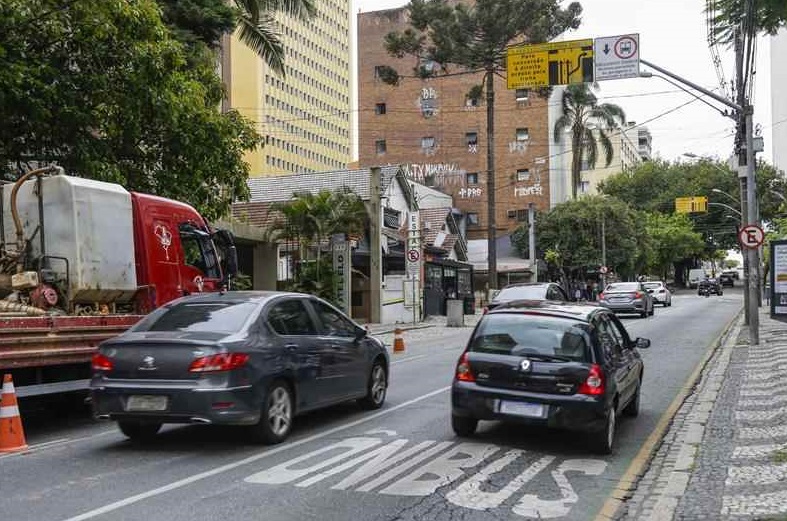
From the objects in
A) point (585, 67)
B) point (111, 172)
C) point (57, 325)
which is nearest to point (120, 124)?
point (111, 172)

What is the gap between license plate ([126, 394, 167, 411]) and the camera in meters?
7.63

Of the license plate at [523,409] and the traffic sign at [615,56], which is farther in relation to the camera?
the traffic sign at [615,56]

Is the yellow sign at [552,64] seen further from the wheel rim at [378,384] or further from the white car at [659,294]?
the white car at [659,294]

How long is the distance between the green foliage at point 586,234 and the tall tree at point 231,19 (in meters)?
38.5

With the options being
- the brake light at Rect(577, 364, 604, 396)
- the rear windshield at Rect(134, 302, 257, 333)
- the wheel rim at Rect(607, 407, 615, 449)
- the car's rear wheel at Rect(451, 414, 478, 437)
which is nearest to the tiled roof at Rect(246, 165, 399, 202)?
the rear windshield at Rect(134, 302, 257, 333)

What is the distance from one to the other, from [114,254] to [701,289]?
Result: 6058 cm

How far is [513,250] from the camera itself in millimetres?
61594

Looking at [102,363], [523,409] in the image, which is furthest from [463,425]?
[102,363]

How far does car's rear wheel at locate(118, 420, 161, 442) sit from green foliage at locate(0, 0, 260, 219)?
702 centimetres

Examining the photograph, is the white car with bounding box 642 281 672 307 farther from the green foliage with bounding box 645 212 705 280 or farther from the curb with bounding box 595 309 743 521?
the curb with bounding box 595 309 743 521

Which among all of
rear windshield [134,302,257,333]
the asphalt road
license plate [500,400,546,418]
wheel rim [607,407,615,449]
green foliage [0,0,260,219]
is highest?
green foliage [0,0,260,219]

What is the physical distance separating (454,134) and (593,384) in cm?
6489

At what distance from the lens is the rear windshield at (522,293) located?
69.7 ft

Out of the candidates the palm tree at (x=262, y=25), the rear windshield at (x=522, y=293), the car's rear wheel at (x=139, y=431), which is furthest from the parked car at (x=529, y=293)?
the car's rear wheel at (x=139, y=431)
